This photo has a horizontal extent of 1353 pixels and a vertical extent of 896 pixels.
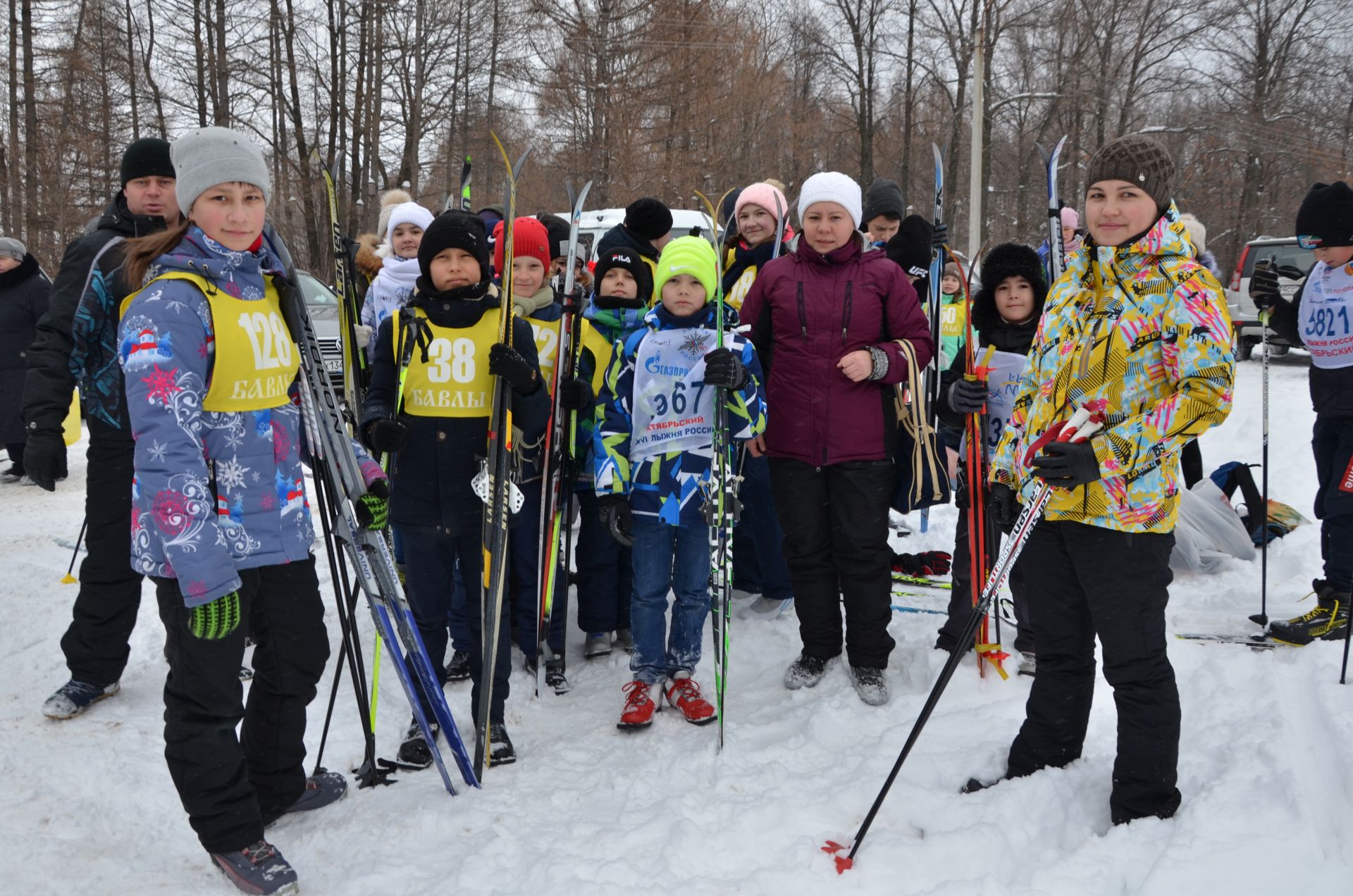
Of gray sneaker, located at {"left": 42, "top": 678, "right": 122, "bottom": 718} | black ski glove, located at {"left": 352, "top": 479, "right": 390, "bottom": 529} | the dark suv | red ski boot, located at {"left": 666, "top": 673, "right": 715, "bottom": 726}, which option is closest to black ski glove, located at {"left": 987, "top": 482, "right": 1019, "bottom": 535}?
red ski boot, located at {"left": 666, "top": 673, "right": 715, "bottom": 726}

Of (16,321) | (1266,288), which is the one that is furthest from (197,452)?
(16,321)

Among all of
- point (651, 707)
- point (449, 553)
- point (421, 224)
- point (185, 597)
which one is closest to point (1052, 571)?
point (651, 707)

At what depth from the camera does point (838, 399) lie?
364 cm

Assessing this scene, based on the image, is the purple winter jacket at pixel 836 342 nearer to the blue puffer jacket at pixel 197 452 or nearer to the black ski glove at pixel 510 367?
the black ski glove at pixel 510 367

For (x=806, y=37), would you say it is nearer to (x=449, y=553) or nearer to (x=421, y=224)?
(x=421, y=224)

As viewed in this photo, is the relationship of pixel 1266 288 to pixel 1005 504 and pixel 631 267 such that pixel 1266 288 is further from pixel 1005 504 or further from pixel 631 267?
pixel 631 267

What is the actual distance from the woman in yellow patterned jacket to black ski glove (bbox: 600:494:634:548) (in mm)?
1514

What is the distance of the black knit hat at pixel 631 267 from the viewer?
4.01 metres

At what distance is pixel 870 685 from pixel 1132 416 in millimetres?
1694

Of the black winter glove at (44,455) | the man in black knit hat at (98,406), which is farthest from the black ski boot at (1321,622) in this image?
the black winter glove at (44,455)

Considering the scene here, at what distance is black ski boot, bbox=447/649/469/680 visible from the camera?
158 inches

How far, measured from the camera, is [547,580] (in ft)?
13.1

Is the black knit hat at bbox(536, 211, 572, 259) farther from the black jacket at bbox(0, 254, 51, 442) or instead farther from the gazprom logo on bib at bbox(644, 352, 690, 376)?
the black jacket at bbox(0, 254, 51, 442)

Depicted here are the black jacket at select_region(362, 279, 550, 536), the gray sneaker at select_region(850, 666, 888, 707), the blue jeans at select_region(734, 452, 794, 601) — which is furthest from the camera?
the blue jeans at select_region(734, 452, 794, 601)
